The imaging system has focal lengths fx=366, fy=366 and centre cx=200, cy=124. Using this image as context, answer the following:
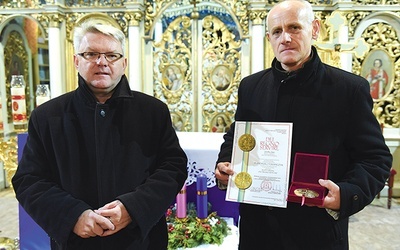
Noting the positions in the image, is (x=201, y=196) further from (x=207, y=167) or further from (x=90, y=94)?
(x=90, y=94)

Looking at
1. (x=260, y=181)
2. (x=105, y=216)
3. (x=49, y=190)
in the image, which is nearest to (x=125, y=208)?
(x=105, y=216)

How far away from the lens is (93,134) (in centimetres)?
148

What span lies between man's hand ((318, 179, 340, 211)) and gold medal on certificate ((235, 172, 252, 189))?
0.27 m

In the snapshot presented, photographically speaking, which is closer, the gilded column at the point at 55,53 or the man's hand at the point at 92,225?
the man's hand at the point at 92,225

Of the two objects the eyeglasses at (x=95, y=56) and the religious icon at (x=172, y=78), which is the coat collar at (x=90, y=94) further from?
the religious icon at (x=172, y=78)

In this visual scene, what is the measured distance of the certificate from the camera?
133 centimetres

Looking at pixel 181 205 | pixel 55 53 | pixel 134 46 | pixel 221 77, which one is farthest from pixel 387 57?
pixel 55 53

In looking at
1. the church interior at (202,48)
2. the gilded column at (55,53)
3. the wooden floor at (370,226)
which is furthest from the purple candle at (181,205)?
the gilded column at (55,53)

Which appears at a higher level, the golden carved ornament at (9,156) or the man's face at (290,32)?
the man's face at (290,32)

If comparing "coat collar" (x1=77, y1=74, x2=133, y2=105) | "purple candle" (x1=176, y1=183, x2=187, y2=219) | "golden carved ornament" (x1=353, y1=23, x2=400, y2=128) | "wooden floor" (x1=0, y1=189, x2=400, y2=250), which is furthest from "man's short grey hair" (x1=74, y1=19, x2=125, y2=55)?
"golden carved ornament" (x1=353, y1=23, x2=400, y2=128)

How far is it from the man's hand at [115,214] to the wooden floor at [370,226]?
2947 mm

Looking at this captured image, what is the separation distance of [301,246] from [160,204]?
57 centimetres

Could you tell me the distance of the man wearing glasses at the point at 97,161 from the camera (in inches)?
54.4

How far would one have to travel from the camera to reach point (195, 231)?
243 cm
